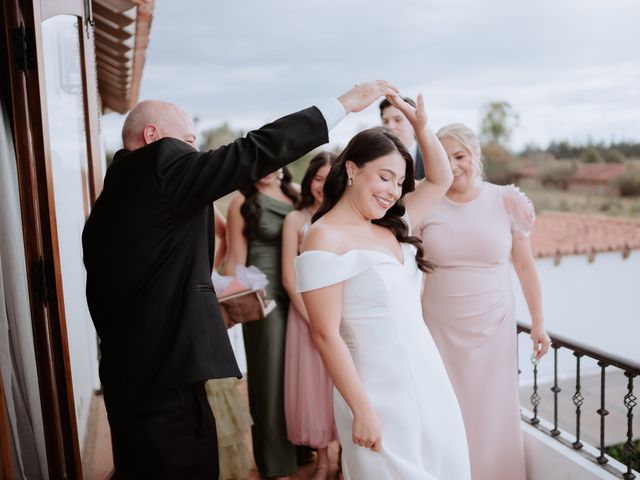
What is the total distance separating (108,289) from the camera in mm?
1730

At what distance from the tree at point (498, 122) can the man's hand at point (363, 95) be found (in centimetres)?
3304

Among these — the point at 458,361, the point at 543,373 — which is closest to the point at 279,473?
the point at 458,361

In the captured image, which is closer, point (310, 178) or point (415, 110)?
point (415, 110)

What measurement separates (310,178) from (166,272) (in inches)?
63.4

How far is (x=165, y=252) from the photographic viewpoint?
1689 millimetres

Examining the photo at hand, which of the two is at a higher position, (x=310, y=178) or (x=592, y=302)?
→ (x=310, y=178)

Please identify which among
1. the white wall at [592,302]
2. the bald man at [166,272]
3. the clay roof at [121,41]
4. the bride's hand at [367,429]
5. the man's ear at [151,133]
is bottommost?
the white wall at [592,302]

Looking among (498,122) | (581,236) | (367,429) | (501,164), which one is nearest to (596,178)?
(501,164)

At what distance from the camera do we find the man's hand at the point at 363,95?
180cm

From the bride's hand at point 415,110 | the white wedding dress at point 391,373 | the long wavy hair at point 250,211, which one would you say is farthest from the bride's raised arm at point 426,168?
the long wavy hair at point 250,211

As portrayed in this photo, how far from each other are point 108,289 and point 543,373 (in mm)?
10328

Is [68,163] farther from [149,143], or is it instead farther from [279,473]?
[279,473]

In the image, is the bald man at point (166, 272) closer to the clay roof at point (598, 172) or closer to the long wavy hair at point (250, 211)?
the long wavy hair at point (250, 211)

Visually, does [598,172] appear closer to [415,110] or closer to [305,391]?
[305,391]
